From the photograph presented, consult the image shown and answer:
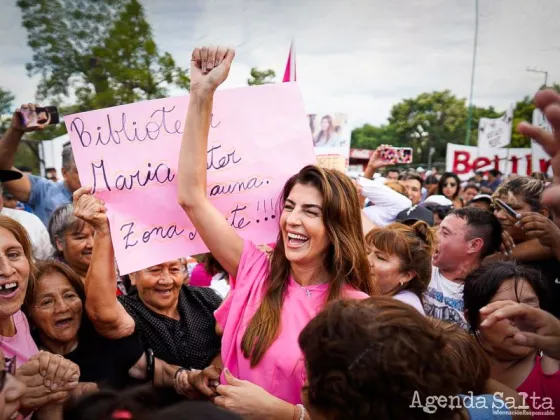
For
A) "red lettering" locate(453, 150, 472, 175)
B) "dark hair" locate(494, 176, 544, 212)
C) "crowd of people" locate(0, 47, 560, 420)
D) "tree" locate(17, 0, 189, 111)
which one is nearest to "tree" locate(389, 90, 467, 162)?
"red lettering" locate(453, 150, 472, 175)

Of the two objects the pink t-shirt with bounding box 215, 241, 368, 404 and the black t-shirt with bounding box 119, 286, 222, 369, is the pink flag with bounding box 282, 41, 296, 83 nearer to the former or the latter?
the black t-shirt with bounding box 119, 286, 222, 369

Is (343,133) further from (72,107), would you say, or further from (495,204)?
(72,107)

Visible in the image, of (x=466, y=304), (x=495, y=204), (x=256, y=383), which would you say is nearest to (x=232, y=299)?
(x=256, y=383)

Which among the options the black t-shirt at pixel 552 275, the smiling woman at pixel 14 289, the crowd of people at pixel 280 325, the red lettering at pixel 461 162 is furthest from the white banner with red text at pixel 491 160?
the smiling woman at pixel 14 289

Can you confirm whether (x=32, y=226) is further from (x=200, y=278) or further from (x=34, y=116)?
(x=200, y=278)

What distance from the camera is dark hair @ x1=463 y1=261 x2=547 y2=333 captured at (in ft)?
6.57

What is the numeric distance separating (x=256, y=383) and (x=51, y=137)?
36.1 ft

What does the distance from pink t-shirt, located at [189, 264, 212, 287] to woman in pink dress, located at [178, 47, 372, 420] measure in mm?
1750

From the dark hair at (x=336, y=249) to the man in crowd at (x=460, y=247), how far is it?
117cm

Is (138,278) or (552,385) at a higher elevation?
(138,278)

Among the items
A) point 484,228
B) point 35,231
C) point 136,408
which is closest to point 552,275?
point 484,228

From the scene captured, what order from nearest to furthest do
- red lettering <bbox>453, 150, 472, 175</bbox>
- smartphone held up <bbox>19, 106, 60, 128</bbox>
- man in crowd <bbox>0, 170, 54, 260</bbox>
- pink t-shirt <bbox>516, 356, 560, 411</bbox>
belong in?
pink t-shirt <bbox>516, 356, 560, 411</bbox>, smartphone held up <bbox>19, 106, 60, 128</bbox>, man in crowd <bbox>0, 170, 54, 260</bbox>, red lettering <bbox>453, 150, 472, 175</bbox>

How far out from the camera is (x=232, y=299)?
1845mm

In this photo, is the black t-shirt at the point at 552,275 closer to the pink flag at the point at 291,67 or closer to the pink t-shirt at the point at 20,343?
the pink flag at the point at 291,67
